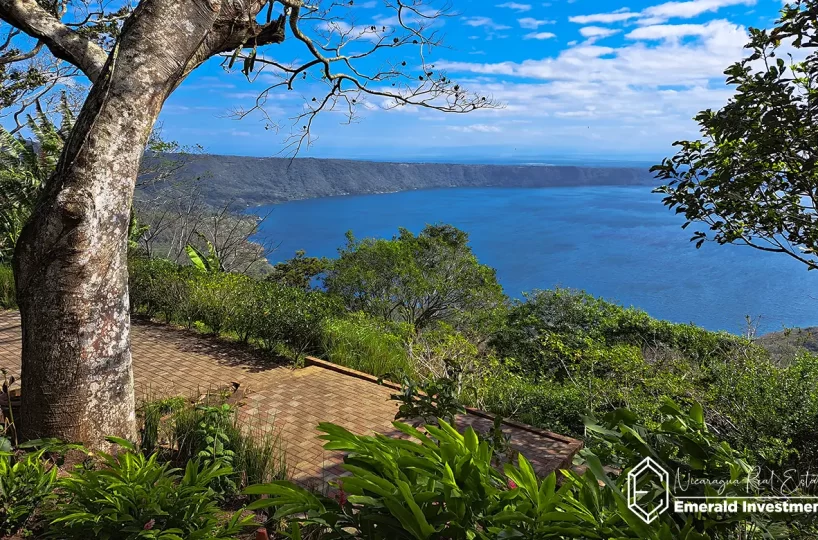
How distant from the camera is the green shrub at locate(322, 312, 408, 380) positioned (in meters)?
6.33

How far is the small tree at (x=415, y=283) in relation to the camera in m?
16.5

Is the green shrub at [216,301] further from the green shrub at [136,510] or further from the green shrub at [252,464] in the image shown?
the green shrub at [136,510]

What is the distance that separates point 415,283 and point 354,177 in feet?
277

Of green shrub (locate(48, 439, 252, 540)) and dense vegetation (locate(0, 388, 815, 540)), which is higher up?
dense vegetation (locate(0, 388, 815, 540))

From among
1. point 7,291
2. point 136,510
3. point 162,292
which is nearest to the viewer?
point 136,510

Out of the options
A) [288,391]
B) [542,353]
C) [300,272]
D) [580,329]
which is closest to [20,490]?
[288,391]

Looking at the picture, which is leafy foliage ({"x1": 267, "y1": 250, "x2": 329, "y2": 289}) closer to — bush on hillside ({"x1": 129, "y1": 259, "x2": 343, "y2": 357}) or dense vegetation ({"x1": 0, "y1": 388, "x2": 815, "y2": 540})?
bush on hillside ({"x1": 129, "y1": 259, "x2": 343, "y2": 357})

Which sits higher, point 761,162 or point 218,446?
point 761,162

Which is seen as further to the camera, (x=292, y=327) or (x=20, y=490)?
(x=292, y=327)

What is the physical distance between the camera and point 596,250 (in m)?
73.1

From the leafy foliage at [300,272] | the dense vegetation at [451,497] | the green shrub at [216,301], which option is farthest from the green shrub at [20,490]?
the leafy foliage at [300,272]

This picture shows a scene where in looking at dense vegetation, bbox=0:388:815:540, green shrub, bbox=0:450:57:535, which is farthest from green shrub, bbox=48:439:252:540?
green shrub, bbox=0:450:57:535

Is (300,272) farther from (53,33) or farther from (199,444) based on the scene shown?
(199,444)

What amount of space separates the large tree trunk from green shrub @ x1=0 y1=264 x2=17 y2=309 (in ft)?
23.1
